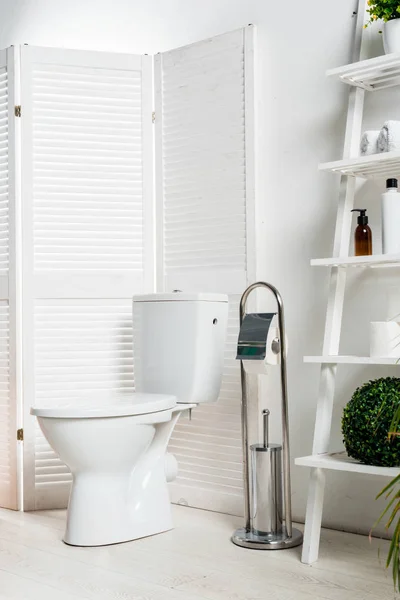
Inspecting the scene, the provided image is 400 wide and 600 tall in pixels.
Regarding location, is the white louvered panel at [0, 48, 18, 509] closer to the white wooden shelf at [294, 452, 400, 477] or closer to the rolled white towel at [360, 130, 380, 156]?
the white wooden shelf at [294, 452, 400, 477]

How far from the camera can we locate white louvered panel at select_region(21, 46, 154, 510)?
10.1 ft

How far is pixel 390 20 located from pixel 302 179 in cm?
65

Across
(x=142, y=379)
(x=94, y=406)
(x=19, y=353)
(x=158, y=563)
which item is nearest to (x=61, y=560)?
(x=158, y=563)

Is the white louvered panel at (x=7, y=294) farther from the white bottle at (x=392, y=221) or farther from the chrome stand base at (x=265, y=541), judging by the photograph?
the white bottle at (x=392, y=221)

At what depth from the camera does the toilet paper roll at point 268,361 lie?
2.53 m

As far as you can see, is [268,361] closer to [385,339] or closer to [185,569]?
[385,339]

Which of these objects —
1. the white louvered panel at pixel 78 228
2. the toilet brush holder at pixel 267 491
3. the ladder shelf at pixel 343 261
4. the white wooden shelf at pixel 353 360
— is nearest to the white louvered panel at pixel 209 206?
the white louvered panel at pixel 78 228

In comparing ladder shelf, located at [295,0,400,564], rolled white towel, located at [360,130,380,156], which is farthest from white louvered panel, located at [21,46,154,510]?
rolled white towel, located at [360,130,380,156]

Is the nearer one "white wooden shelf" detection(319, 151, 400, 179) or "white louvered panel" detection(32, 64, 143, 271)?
"white wooden shelf" detection(319, 151, 400, 179)

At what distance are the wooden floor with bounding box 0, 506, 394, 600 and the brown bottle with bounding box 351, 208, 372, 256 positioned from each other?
0.93 m

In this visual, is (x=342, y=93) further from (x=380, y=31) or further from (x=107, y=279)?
(x=107, y=279)

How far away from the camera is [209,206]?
A: 3.06 metres

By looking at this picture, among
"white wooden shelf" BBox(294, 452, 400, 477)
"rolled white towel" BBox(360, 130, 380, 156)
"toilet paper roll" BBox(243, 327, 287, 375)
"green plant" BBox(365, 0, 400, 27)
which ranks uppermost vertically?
"green plant" BBox(365, 0, 400, 27)

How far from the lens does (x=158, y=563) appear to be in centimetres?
234
